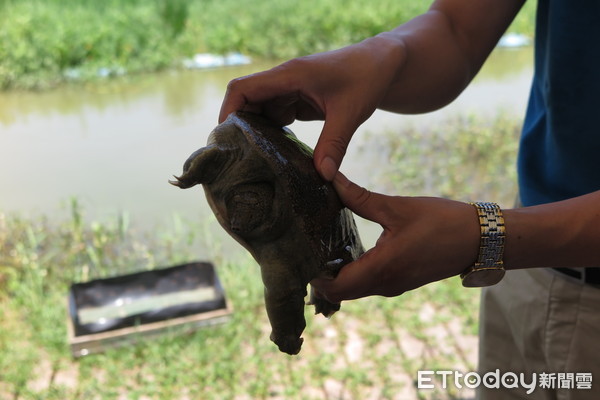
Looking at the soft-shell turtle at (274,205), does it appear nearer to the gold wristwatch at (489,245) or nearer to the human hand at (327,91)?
the human hand at (327,91)

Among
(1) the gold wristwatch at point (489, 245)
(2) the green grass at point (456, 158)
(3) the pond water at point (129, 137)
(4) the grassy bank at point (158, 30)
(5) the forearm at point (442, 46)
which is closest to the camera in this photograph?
(1) the gold wristwatch at point (489, 245)

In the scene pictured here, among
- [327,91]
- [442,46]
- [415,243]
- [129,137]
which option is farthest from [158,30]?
[415,243]

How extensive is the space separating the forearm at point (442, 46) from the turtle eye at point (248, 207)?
37 centimetres

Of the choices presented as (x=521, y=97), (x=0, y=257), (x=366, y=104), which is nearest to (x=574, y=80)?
(x=366, y=104)

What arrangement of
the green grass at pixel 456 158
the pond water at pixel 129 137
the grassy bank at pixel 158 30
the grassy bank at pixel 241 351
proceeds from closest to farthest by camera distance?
1. the grassy bank at pixel 241 351
2. the pond water at pixel 129 137
3. the green grass at pixel 456 158
4. the grassy bank at pixel 158 30

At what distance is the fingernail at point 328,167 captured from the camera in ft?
3.26

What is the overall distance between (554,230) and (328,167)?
35 centimetres

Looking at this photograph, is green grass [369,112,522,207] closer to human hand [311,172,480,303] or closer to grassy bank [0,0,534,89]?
grassy bank [0,0,534,89]

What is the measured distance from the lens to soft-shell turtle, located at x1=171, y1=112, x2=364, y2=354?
952 mm

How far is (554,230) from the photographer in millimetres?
916

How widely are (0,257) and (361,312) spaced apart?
6.27ft

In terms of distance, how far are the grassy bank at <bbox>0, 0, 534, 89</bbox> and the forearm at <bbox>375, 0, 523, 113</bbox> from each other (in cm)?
519

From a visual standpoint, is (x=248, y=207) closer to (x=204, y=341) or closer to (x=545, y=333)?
(x=545, y=333)

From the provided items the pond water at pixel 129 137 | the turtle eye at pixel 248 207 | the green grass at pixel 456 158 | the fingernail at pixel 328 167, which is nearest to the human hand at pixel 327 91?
the fingernail at pixel 328 167
